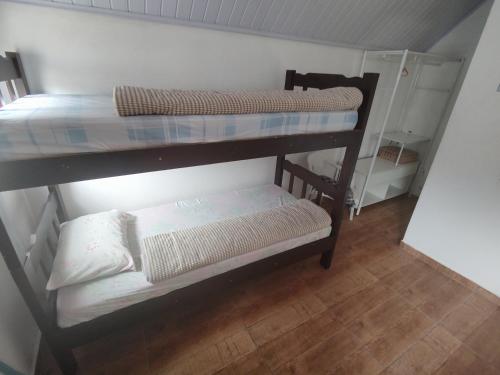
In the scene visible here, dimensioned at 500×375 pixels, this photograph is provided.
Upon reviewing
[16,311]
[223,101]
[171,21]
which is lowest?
[16,311]

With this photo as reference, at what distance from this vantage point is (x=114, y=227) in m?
1.37

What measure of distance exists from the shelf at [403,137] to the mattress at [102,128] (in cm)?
181

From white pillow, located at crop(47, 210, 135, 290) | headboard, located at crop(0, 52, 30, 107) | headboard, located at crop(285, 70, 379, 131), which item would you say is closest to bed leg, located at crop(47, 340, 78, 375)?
white pillow, located at crop(47, 210, 135, 290)

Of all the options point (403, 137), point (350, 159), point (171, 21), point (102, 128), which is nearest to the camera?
point (102, 128)

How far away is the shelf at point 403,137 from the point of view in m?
2.57

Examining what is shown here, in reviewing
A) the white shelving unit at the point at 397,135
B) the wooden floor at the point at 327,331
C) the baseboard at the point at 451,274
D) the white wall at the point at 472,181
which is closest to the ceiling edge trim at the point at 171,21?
the white shelving unit at the point at 397,135

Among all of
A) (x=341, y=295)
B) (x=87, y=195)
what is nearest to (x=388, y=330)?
(x=341, y=295)

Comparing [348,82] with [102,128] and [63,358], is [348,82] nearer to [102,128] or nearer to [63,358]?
[102,128]

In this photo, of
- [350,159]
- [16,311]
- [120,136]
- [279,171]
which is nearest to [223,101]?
[120,136]

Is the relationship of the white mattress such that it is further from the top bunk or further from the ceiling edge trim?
the ceiling edge trim

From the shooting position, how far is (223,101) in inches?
40.5

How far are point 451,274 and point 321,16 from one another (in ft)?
7.38

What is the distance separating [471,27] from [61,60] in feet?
11.3

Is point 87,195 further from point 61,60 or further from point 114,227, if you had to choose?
point 61,60
